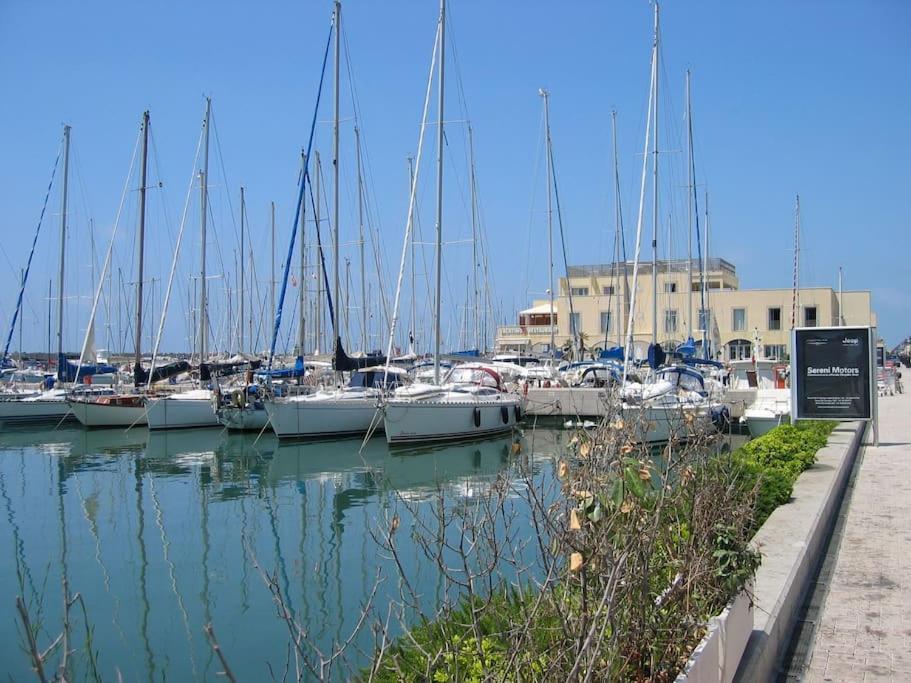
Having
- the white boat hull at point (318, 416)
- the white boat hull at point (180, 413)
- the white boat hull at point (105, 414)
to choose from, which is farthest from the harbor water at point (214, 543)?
the white boat hull at point (105, 414)

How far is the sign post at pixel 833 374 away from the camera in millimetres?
15484

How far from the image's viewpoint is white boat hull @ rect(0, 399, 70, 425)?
117 ft

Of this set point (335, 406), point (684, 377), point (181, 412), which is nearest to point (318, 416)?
point (335, 406)

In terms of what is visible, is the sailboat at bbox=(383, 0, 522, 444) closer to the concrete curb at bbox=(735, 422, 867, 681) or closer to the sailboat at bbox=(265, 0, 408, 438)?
the sailboat at bbox=(265, 0, 408, 438)

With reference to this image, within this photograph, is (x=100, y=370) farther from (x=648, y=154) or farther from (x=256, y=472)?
(x=648, y=154)

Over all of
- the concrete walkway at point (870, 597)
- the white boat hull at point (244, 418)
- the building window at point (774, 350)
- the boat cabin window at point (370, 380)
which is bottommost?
the white boat hull at point (244, 418)

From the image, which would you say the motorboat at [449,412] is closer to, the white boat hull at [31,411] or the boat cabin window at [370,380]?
the boat cabin window at [370,380]

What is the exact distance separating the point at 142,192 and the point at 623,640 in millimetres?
36950

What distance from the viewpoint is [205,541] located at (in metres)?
14.4

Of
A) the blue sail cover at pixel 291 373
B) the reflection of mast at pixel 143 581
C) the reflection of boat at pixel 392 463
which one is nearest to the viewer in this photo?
the reflection of mast at pixel 143 581

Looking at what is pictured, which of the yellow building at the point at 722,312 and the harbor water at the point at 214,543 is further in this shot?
the yellow building at the point at 722,312

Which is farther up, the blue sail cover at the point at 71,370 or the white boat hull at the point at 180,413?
the blue sail cover at the point at 71,370

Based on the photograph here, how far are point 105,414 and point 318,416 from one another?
1083 centimetres

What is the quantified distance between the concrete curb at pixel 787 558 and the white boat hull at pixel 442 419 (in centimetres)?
1593
